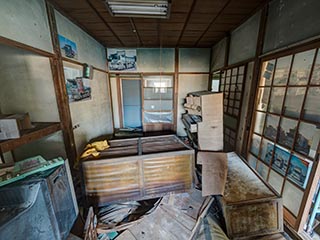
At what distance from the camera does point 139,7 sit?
72.6 inches

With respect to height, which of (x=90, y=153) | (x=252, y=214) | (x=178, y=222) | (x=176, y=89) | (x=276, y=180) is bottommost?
(x=178, y=222)

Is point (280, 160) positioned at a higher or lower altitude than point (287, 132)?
lower

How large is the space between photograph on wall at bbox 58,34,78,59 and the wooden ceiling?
0.37 m

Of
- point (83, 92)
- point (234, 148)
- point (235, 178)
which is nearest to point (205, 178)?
point (235, 178)

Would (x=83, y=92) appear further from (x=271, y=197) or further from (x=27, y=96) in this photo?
(x=271, y=197)

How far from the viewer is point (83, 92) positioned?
2562mm

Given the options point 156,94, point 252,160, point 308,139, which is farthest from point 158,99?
point 308,139

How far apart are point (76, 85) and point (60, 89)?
454 millimetres

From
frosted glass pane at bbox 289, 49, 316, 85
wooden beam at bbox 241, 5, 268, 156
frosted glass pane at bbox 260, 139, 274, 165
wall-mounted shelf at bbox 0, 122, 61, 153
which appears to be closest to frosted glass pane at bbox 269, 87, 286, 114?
frosted glass pane at bbox 289, 49, 316, 85

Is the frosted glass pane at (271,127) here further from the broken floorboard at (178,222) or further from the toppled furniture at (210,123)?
the broken floorboard at (178,222)

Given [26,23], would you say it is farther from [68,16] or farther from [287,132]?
[287,132]

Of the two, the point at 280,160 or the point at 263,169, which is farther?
the point at 263,169

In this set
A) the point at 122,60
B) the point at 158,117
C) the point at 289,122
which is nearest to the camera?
the point at 289,122

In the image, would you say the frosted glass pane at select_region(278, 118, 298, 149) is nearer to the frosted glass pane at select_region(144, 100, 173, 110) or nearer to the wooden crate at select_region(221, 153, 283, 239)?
the wooden crate at select_region(221, 153, 283, 239)
